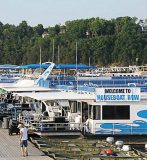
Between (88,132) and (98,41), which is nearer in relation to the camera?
(88,132)

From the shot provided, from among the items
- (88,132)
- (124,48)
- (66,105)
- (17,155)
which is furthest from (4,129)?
(124,48)

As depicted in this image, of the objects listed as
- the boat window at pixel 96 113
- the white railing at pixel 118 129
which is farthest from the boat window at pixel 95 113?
the white railing at pixel 118 129

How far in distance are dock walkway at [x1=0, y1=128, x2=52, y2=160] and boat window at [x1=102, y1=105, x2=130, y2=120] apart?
161 inches

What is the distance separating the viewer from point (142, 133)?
30.4 metres

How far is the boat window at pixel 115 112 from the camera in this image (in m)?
30.3

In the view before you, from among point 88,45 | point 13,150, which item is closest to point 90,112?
point 13,150

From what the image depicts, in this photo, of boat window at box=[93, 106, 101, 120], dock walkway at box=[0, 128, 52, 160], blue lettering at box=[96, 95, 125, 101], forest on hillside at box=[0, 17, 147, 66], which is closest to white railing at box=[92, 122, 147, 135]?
boat window at box=[93, 106, 101, 120]

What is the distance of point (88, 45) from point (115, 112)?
4930 inches

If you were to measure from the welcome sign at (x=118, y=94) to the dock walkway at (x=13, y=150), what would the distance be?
14.0ft

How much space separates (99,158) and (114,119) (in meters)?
5.76

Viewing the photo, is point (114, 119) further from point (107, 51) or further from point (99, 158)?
point (107, 51)

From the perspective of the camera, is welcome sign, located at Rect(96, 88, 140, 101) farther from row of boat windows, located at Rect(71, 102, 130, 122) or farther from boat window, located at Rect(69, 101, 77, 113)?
boat window, located at Rect(69, 101, 77, 113)

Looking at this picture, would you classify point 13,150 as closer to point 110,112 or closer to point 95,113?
point 95,113

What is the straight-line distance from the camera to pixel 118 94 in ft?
99.7
